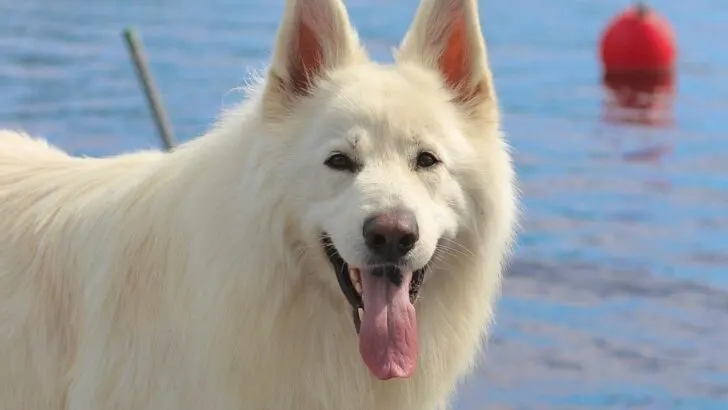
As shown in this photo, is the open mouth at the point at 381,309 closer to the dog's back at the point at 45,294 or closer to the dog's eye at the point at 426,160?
the dog's eye at the point at 426,160

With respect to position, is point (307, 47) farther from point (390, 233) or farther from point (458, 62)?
point (390, 233)

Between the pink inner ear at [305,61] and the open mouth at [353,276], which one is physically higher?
the pink inner ear at [305,61]

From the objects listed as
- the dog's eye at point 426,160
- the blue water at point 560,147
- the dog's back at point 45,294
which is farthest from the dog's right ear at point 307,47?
the blue water at point 560,147

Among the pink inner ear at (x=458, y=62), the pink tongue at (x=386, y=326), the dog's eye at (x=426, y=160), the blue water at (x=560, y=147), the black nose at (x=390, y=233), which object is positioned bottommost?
the blue water at (x=560, y=147)

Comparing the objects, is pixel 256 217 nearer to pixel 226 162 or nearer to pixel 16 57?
pixel 226 162

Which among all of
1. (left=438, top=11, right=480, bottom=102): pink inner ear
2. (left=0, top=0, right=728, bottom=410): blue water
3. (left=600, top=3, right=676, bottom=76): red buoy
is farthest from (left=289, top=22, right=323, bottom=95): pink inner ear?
(left=600, top=3, right=676, bottom=76): red buoy

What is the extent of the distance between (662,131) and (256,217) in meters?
10.8

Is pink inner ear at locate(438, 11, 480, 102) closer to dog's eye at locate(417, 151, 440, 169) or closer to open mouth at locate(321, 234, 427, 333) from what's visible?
dog's eye at locate(417, 151, 440, 169)

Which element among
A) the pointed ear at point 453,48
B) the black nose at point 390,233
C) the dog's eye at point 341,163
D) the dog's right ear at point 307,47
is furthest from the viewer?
the pointed ear at point 453,48

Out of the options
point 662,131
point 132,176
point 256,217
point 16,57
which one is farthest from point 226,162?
point 16,57

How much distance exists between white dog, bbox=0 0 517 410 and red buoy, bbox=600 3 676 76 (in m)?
12.5

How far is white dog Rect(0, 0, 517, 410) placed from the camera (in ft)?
13.1

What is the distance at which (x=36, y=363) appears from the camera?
14.7 ft

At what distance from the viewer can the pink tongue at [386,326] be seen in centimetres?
399
